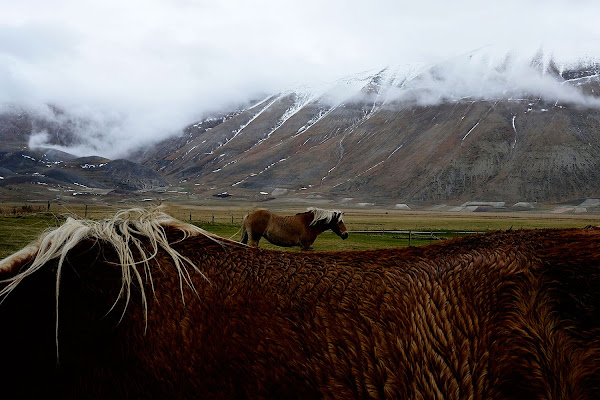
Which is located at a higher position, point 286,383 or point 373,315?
point 373,315

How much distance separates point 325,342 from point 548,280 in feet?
4.21

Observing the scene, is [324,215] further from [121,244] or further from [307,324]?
[307,324]

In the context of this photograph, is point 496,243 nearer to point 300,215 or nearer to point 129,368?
point 129,368

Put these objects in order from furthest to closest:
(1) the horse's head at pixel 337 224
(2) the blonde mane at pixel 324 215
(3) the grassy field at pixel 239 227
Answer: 1. (1) the horse's head at pixel 337 224
2. (2) the blonde mane at pixel 324 215
3. (3) the grassy field at pixel 239 227

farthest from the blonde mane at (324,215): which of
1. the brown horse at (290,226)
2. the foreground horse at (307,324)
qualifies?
the foreground horse at (307,324)

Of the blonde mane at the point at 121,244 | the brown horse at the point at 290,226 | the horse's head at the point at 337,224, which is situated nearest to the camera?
the blonde mane at the point at 121,244

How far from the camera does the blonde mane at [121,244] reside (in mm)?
2598

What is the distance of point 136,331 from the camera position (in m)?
2.45

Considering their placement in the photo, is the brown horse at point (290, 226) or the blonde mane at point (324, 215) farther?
the brown horse at point (290, 226)

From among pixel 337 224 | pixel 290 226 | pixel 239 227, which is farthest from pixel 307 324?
pixel 239 227

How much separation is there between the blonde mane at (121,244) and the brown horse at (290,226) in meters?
14.1

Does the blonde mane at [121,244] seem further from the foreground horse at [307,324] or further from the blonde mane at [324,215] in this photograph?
the blonde mane at [324,215]

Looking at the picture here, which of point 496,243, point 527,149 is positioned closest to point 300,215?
point 496,243

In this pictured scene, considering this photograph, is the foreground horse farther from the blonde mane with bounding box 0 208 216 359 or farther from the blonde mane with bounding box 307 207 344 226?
the blonde mane with bounding box 307 207 344 226
